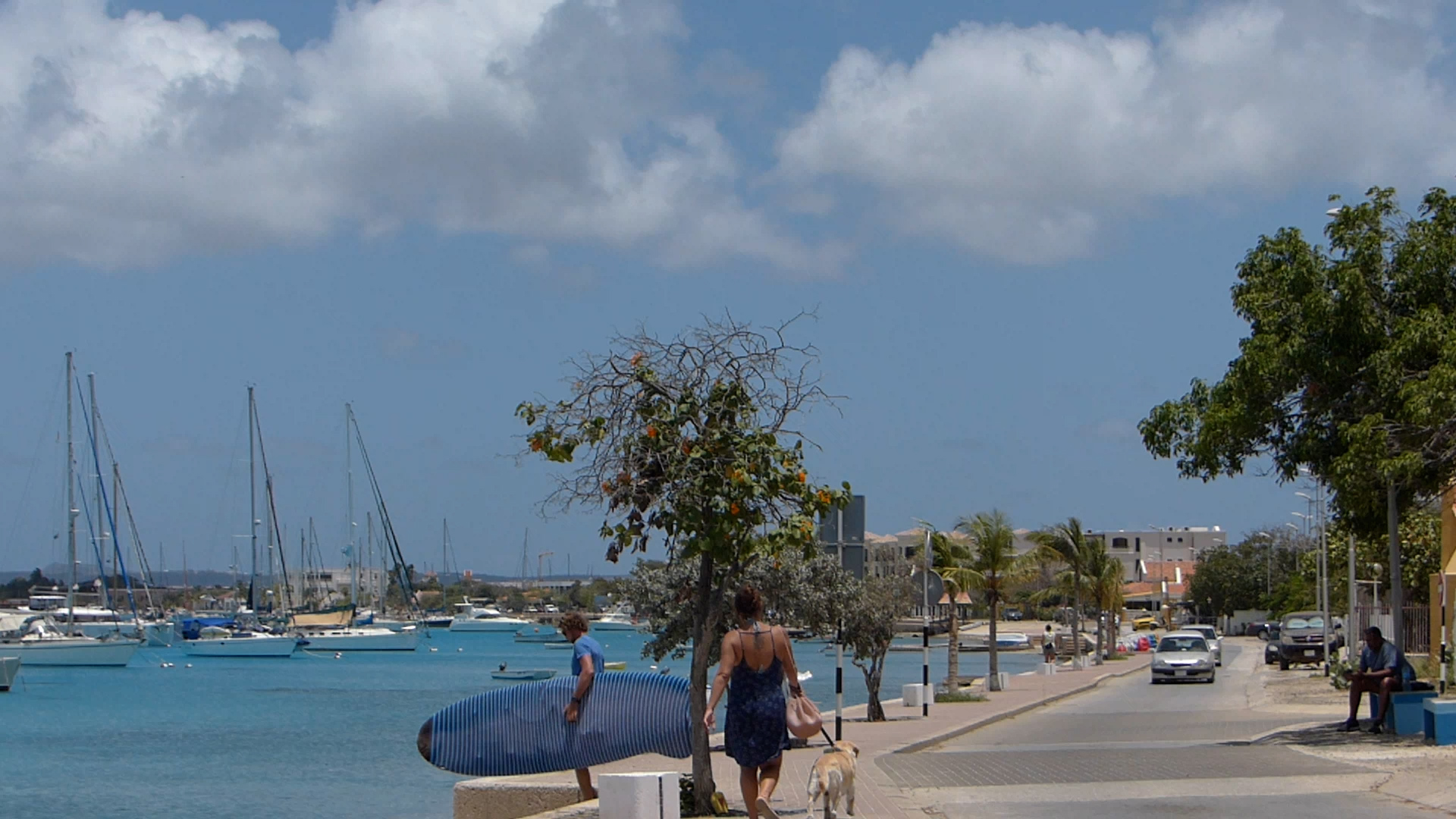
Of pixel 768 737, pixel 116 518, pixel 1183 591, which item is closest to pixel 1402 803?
pixel 768 737

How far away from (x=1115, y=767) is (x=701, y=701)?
Result: 6947 millimetres

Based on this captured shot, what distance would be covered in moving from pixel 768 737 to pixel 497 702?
2900 mm

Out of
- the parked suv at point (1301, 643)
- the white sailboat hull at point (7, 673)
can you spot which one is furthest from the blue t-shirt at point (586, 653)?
the white sailboat hull at point (7, 673)

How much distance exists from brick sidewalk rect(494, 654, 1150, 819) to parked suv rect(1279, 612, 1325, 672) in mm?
8129

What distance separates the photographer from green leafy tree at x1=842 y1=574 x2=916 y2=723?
2872 centimetres

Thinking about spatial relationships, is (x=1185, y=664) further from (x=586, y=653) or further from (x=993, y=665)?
(x=586, y=653)

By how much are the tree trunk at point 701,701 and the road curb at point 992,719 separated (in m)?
9.25

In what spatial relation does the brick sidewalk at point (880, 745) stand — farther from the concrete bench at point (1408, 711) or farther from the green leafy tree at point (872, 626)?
the concrete bench at point (1408, 711)

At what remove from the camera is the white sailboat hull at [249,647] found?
10312 centimetres

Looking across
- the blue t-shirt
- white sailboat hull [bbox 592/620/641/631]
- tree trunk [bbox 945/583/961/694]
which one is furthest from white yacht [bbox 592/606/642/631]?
the blue t-shirt

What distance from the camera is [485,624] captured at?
170000mm

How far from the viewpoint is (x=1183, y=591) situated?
6009 inches

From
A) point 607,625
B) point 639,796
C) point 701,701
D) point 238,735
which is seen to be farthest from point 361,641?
point 639,796

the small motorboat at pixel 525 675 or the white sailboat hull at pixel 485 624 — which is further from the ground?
the small motorboat at pixel 525 675
